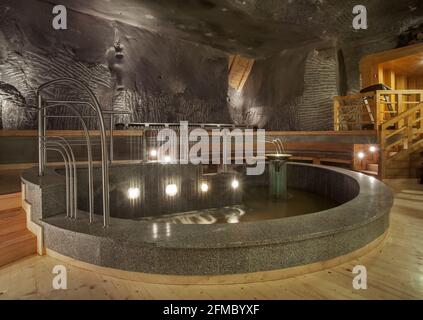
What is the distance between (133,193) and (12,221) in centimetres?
208

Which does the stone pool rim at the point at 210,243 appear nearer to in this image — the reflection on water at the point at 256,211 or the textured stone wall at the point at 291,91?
the reflection on water at the point at 256,211

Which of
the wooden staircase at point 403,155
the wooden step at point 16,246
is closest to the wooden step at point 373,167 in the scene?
the wooden staircase at point 403,155

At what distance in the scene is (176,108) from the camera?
38.1 feet

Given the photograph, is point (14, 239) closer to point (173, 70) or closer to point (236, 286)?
point (236, 286)

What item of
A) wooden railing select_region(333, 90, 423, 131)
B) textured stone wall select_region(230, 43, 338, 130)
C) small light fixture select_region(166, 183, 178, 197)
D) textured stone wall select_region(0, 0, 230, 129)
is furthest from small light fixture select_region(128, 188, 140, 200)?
textured stone wall select_region(230, 43, 338, 130)

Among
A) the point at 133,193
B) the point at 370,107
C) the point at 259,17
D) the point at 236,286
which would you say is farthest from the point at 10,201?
the point at 370,107

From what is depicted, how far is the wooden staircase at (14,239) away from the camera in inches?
93.5

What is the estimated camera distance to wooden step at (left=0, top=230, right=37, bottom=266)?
7.73 feet

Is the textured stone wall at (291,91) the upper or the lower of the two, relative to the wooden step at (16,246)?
upper

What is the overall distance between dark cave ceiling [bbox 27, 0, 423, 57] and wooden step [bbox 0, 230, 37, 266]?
24.8 ft

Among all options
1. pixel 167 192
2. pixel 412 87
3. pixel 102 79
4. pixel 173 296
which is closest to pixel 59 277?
pixel 173 296

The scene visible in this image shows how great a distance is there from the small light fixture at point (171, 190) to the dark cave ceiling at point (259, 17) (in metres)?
5.61

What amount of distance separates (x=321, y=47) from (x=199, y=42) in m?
4.69
